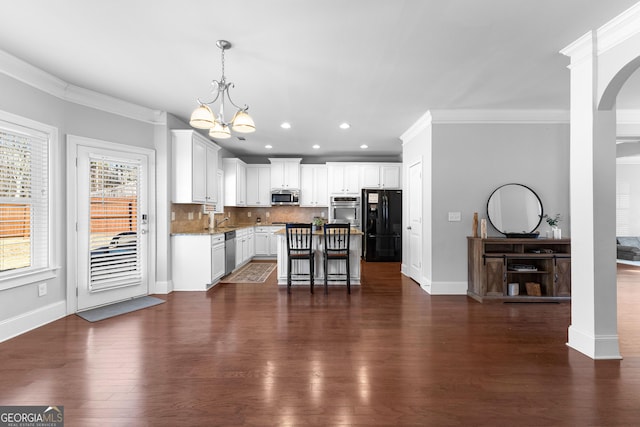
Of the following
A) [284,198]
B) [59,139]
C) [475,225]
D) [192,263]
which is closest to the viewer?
[59,139]

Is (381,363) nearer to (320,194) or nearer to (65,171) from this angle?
(65,171)

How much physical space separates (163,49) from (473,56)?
2.83 metres

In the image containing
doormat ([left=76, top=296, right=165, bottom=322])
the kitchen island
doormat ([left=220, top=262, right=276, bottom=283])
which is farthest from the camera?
doormat ([left=220, top=262, right=276, bottom=283])

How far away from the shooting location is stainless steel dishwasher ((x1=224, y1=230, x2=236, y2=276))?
5.33 metres

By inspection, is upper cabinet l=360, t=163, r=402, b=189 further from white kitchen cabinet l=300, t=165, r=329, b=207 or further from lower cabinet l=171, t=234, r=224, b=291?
lower cabinet l=171, t=234, r=224, b=291

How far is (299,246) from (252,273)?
148 centimetres

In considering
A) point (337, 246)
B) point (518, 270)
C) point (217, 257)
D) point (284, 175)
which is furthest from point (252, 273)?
point (518, 270)

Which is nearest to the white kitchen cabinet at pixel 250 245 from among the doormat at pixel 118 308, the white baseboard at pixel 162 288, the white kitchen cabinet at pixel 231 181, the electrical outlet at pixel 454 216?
the white kitchen cabinet at pixel 231 181

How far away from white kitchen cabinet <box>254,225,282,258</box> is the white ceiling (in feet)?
12.1

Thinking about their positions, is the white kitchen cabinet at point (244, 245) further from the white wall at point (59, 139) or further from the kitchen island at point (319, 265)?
the white wall at point (59, 139)

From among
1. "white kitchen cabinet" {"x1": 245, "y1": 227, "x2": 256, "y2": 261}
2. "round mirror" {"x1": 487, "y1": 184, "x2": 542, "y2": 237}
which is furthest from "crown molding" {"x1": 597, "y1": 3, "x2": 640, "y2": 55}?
"white kitchen cabinet" {"x1": 245, "y1": 227, "x2": 256, "y2": 261}

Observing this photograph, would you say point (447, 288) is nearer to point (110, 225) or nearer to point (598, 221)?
point (598, 221)

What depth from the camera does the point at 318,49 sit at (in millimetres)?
2703

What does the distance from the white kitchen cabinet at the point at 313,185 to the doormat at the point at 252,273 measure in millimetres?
1889
